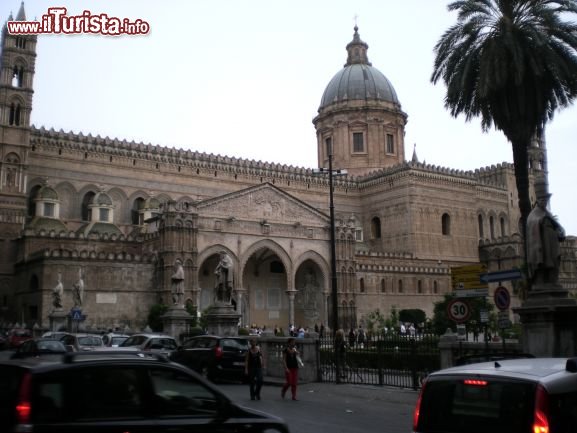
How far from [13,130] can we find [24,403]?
4453 centimetres

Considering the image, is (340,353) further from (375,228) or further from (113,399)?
(375,228)

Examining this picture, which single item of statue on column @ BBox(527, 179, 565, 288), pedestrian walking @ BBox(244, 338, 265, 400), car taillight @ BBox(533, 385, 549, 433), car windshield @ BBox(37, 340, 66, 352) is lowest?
pedestrian walking @ BBox(244, 338, 265, 400)

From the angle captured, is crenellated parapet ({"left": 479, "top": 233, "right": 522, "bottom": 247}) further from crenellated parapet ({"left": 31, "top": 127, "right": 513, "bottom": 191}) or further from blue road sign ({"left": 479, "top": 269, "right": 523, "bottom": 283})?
blue road sign ({"left": 479, "top": 269, "right": 523, "bottom": 283})

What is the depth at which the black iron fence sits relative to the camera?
1536 cm

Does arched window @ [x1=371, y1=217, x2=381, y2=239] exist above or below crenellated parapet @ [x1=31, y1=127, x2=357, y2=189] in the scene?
below

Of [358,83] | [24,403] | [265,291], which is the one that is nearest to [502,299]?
[24,403]

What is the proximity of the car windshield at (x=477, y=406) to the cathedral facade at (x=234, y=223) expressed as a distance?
31.2m

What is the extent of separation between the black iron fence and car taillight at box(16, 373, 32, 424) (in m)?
11.7

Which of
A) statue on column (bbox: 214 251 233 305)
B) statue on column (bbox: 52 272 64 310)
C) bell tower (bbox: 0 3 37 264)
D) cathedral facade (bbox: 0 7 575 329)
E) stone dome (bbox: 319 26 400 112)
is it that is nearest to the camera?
statue on column (bbox: 214 251 233 305)

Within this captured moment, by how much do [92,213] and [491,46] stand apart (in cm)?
3538

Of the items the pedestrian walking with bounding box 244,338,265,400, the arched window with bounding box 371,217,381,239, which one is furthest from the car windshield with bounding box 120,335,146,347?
the arched window with bounding box 371,217,381,239

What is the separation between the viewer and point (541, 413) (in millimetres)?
4293

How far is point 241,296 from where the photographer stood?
43062mm

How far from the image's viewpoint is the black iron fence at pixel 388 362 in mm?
15359
